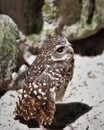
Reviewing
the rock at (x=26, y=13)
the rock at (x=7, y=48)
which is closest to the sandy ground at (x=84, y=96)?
the rock at (x=7, y=48)

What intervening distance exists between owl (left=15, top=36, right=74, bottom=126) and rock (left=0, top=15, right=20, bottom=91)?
14.1 inches

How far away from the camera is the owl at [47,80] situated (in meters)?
3.57

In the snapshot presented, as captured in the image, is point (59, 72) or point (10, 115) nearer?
point (59, 72)

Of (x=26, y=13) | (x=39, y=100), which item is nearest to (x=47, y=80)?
(x=39, y=100)

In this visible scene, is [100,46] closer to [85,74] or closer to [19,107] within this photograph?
[85,74]

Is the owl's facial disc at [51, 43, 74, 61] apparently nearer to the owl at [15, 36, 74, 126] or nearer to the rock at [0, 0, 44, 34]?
the owl at [15, 36, 74, 126]

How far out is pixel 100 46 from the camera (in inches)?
184

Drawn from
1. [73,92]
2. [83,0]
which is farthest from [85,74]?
[83,0]

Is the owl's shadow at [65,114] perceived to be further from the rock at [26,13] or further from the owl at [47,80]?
the rock at [26,13]

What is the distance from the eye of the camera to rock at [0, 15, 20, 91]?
154 inches

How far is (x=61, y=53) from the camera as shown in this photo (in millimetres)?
3600

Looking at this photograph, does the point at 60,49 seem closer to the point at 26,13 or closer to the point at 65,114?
the point at 65,114

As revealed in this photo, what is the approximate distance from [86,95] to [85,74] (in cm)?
28

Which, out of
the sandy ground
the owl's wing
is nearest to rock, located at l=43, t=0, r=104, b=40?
the sandy ground
